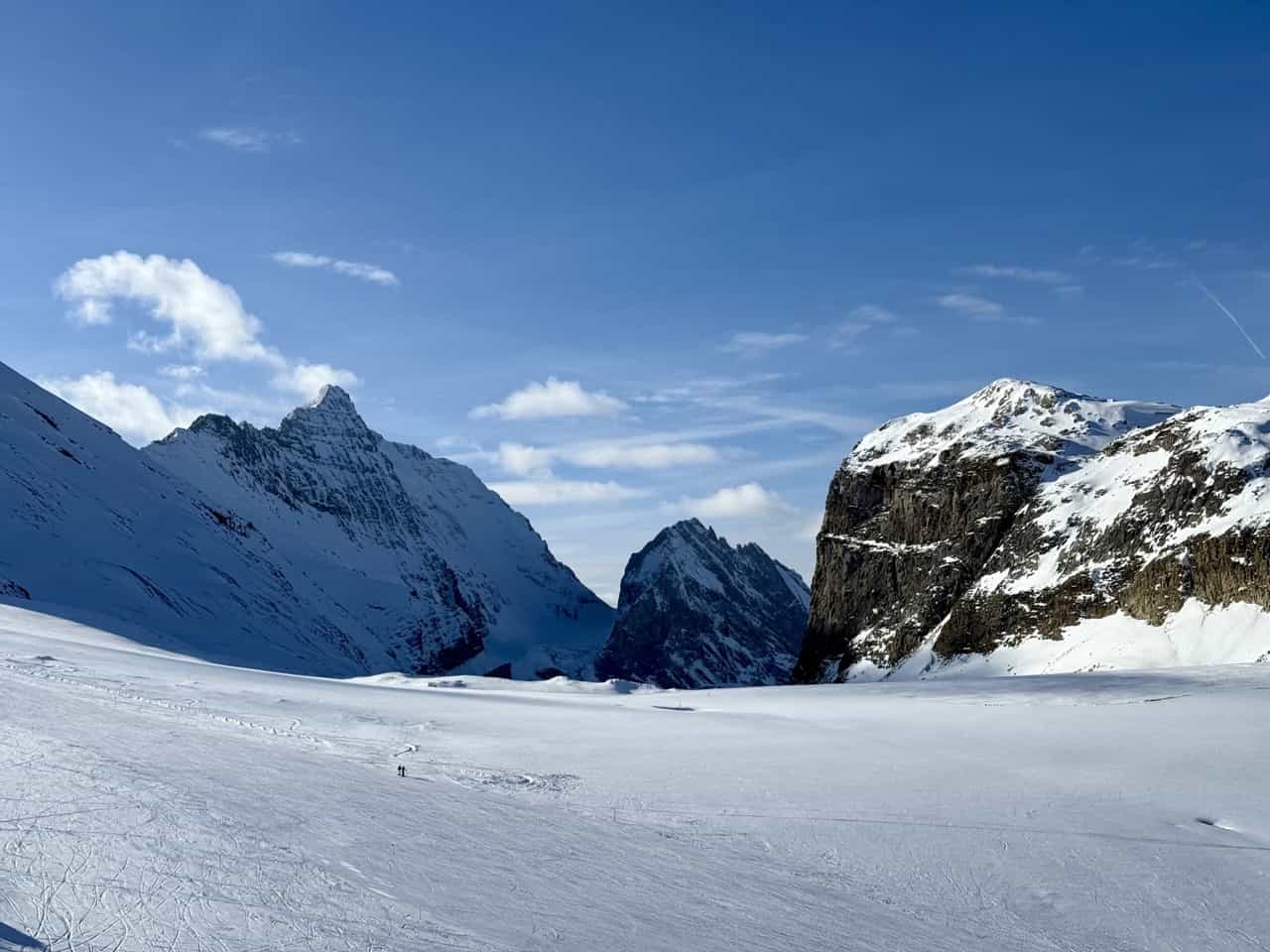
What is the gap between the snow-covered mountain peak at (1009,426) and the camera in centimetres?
14488

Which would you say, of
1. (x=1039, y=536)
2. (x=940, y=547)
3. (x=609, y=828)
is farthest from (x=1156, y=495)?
(x=609, y=828)

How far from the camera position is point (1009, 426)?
152m

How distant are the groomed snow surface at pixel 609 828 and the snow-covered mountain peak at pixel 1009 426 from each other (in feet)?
432

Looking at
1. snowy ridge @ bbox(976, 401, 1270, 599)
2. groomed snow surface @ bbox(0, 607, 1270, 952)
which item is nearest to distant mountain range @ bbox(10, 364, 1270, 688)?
snowy ridge @ bbox(976, 401, 1270, 599)

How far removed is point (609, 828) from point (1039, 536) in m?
128

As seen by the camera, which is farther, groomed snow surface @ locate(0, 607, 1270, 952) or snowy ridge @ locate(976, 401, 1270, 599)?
snowy ridge @ locate(976, 401, 1270, 599)

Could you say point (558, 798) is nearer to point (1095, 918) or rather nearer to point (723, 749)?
point (723, 749)

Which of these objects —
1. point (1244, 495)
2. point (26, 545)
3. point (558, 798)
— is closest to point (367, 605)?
point (26, 545)

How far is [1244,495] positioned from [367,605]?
14708cm

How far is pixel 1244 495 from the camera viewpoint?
105625 millimetres

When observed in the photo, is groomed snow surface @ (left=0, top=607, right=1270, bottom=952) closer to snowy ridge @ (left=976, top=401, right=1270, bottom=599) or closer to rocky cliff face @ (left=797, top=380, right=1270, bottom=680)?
rocky cliff face @ (left=797, top=380, right=1270, bottom=680)

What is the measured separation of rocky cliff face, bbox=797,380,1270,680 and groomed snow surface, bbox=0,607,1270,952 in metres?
86.3

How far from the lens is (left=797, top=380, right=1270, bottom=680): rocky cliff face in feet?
340

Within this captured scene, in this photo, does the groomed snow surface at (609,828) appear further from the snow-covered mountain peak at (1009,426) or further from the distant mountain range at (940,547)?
the snow-covered mountain peak at (1009,426)
